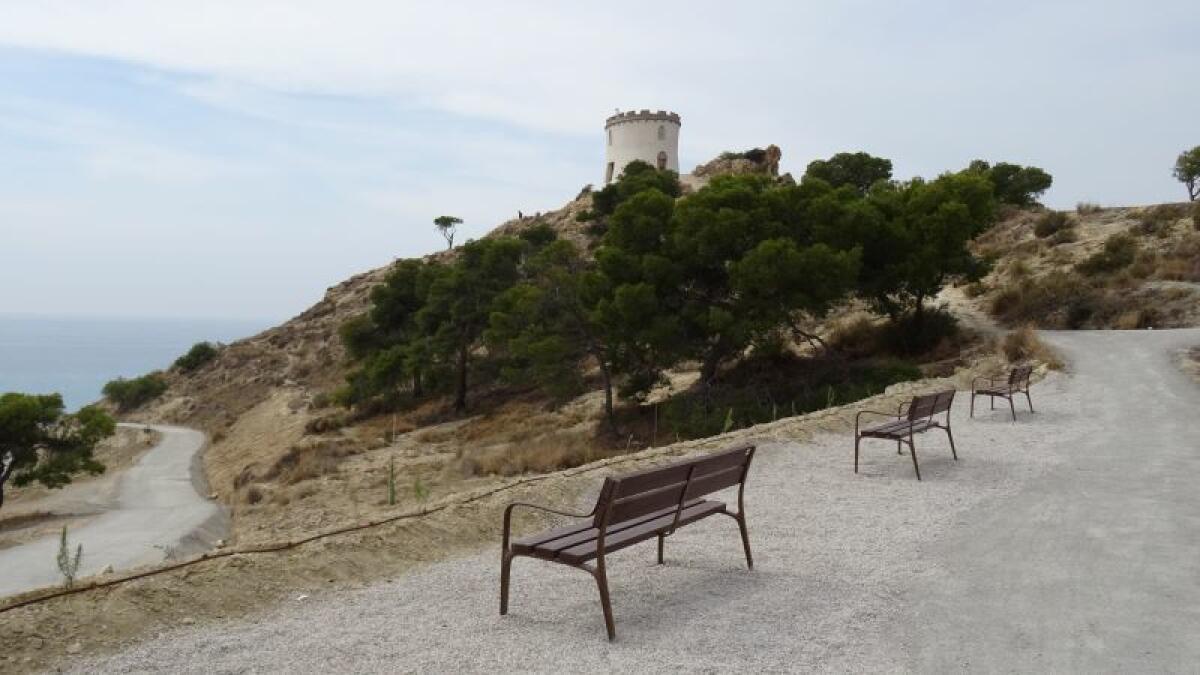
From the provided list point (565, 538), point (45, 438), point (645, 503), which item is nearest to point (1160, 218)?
point (645, 503)

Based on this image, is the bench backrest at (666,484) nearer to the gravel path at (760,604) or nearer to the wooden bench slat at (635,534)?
the wooden bench slat at (635,534)

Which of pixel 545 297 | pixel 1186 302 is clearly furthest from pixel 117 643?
pixel 1186 302

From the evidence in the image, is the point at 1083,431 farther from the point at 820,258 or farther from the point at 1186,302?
the point at 1186,302

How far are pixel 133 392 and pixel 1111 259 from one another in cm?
6628

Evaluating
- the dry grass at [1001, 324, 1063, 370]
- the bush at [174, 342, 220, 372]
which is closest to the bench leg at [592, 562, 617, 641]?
the dry grass at [1001, 324, 1063, 370]

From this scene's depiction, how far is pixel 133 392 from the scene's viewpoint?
67562 millimetres

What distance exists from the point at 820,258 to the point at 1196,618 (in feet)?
63.5

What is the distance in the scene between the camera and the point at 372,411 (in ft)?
137

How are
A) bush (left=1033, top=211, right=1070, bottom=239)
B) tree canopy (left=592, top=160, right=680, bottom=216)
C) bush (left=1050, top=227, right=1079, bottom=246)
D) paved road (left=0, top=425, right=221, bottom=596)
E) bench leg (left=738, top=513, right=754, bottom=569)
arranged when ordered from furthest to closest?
tree canopy (left=592, top=160, right=680, bottom=216) < bush (left=1033, top=211, right=1070, bottom=239) < bush (left=1050, top=227, right=1079, bottom=246) < paved road (left=0, top=425, right=221, bottom=596) < bench leg (left=738, top=513, right=754, bottom=569)

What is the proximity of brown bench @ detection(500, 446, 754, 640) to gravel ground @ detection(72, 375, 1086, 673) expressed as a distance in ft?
0.94

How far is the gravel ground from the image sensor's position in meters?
4.57

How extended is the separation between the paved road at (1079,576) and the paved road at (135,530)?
11.2 metres

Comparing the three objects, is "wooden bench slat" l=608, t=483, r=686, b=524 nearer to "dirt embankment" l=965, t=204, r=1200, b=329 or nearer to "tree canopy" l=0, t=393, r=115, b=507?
Answer: "dirt embankment" l=965, t=204, r=1200, b=329

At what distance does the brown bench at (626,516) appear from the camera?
4.95 metres
